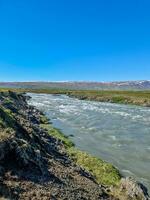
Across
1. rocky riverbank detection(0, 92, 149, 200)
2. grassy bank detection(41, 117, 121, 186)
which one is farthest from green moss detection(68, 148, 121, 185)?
rocky riverbank detection(0, 92, 149, 200)

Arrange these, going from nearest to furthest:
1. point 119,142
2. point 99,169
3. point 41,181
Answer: point 41,181
point 99,169
point 119,142

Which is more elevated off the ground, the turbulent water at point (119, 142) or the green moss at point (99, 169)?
the green moss at point (99, 169)

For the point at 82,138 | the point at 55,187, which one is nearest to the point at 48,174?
the point at 55,187

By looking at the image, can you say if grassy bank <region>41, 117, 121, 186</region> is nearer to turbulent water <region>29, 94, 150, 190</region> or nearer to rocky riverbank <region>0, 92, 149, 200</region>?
turbulent water <region>29, 94, 150, 190</region>

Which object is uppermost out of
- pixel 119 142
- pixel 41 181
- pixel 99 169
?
pixel 41 181

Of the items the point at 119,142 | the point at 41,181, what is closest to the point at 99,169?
the point at 41,181

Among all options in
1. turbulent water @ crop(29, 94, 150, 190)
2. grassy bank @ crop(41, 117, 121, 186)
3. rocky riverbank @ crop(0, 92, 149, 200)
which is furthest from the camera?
turbulent water @ crop(29, 94, 150, 190)

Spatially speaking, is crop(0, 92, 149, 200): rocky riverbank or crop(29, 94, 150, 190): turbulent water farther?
crop(29, 94, 150, 190): turbulent water

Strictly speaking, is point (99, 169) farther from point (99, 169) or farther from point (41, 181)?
point (41, 181)

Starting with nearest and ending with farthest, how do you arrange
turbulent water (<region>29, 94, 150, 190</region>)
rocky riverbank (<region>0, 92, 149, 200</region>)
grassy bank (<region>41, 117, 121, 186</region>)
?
rocky riverbank (<region>0, 92, 149, 200</region>), grassy bank (<region>41, 117, 121, 186</region>), turbulent water (<region>29, 94, 150, 190</region>)

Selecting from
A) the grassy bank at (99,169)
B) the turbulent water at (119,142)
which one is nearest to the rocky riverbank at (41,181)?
the grassy bank at (99,169)

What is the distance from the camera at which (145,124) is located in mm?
53906

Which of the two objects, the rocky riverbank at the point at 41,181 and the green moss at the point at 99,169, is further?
the green moss at the point at 99,169

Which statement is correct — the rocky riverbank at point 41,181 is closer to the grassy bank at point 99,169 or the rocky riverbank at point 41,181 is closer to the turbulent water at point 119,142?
the grassy bank at point 99,169
